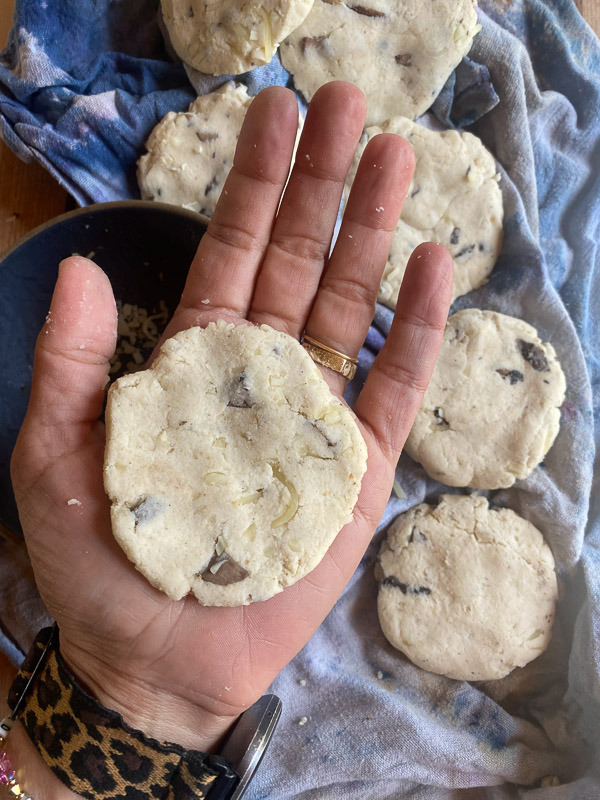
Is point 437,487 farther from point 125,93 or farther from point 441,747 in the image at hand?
point 125,93

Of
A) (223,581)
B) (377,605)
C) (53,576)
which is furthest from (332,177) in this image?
(377,605)

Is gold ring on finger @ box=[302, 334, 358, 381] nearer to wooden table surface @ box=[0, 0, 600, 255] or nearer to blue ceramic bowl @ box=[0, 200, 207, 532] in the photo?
blue ceramic bowl @ box=[0, 200, 207, 532]

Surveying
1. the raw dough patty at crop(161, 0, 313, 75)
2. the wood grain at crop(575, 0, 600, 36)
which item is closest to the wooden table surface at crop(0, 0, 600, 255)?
the raw dough patty at crop(161, 0, 313, 75)

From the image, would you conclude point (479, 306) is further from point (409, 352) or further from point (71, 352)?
point (71, 352)

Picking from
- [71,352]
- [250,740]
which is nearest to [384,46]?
[71,352]

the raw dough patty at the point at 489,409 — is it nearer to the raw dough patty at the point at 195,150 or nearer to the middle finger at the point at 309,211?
the middle finger at the point at 309,211
